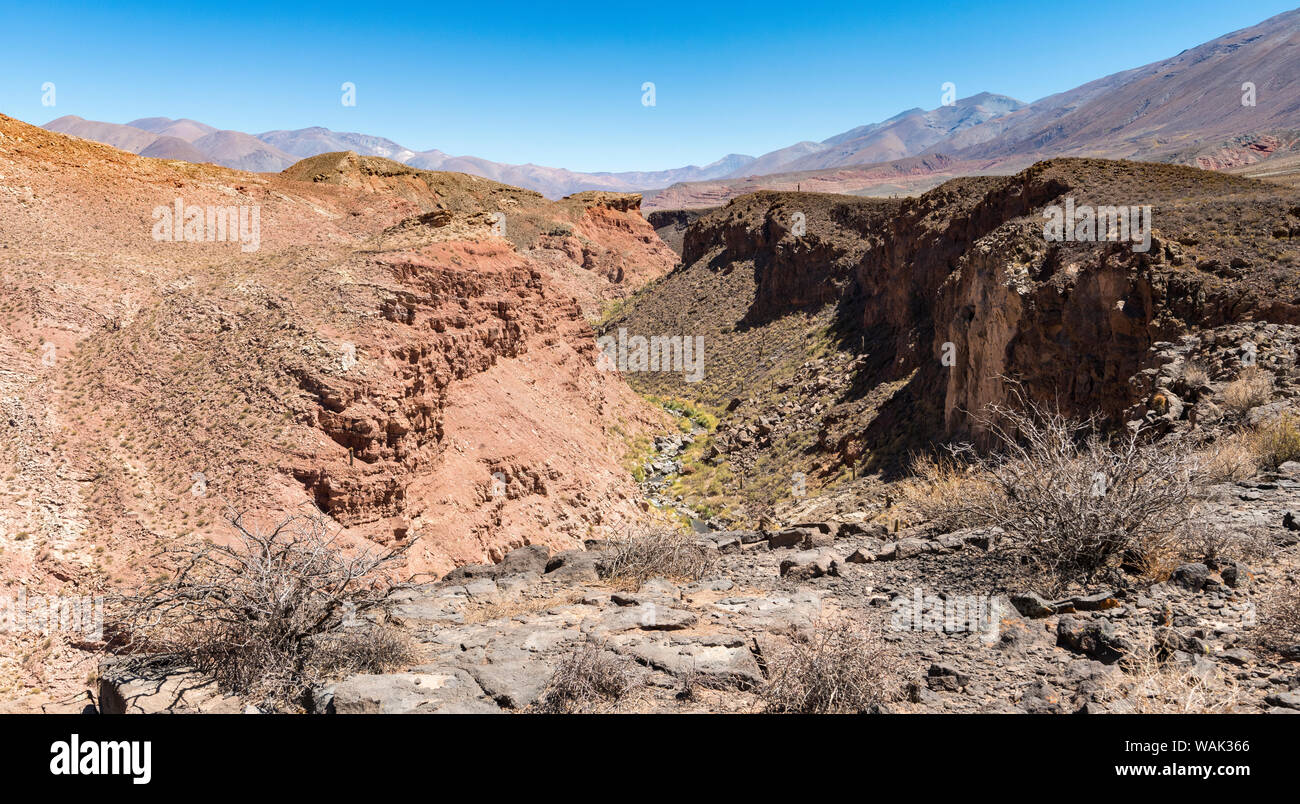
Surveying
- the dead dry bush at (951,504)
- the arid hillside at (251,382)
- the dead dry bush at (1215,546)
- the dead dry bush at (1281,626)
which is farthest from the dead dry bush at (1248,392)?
the arid hillside at (251,382)

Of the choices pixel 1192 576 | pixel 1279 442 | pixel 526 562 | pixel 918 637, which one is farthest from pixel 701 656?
pixel 1279 442

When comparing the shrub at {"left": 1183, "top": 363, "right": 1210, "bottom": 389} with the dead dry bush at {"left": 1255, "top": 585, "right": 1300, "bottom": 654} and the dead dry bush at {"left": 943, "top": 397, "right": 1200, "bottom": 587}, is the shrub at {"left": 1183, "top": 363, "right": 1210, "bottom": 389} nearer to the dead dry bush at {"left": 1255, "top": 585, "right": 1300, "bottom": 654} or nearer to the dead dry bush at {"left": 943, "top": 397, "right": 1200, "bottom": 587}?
Result: the dead dry bush at {"left": 943, "top": 397, "right": 1200, "bottom": 587}

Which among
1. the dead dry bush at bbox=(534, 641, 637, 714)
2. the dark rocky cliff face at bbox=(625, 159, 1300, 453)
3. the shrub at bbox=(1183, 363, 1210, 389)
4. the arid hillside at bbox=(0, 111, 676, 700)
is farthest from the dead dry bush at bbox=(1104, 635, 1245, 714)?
the dark rocky cliff face at bbox=(625, 159, 1300, 453)

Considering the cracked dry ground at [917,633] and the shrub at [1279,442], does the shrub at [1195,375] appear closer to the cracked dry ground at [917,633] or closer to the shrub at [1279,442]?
the shrub at [1279,442]

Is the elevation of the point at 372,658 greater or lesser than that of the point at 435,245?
lesser

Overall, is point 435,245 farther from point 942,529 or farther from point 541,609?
point 942,529
